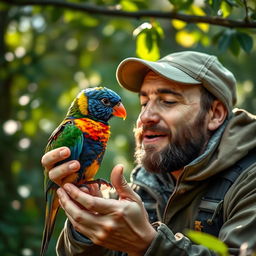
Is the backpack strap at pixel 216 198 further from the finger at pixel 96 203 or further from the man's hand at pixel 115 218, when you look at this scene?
the finger at pixel 96 203

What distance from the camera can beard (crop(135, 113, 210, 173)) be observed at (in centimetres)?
295

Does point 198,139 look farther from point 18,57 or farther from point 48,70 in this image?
point 48,70

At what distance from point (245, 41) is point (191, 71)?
1.44 ft

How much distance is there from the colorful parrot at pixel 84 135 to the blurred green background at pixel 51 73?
0.78 metres

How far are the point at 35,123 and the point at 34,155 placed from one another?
55 centimetres

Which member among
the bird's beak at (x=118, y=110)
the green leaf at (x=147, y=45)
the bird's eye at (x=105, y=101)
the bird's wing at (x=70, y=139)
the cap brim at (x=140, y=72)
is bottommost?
the bird's wing at (x=70, y=139)

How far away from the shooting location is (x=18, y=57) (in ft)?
18.8

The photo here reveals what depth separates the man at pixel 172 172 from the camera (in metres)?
2.14

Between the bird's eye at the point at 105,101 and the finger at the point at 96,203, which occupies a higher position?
the bird's eye at the point at 105,101

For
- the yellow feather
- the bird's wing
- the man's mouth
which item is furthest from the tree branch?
the bird's wing

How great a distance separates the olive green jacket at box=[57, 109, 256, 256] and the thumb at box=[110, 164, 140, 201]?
213 millimetres

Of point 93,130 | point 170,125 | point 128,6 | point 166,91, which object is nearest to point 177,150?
point 170,125

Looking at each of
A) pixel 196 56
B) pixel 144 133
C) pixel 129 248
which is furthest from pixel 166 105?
pixel 129 248

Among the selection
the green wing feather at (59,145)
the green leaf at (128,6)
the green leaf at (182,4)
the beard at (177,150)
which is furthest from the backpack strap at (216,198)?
the green leaf at (128,6)
